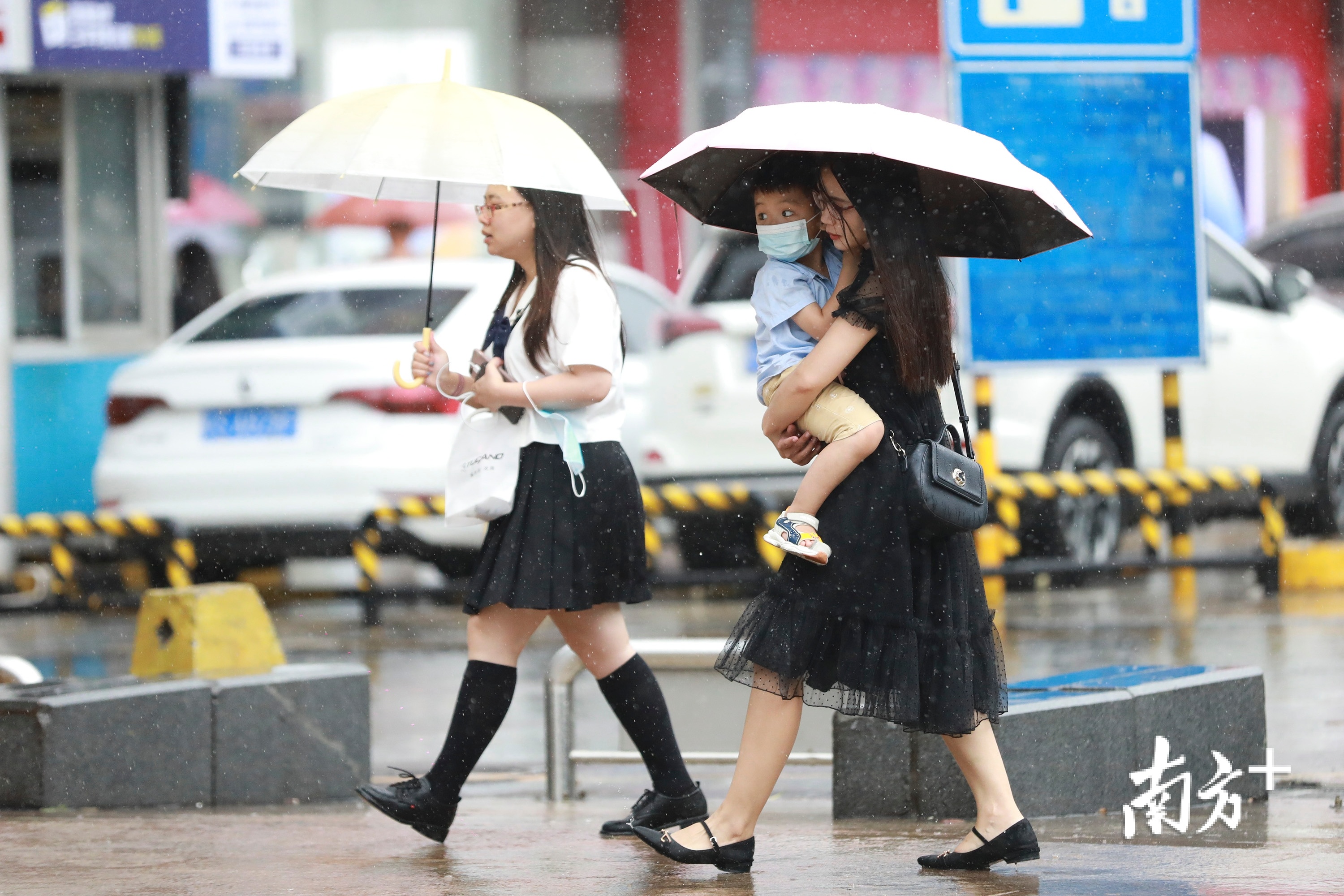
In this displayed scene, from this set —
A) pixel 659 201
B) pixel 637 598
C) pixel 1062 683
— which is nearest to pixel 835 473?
pixel 637 598

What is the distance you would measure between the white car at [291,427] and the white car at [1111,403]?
0.34m

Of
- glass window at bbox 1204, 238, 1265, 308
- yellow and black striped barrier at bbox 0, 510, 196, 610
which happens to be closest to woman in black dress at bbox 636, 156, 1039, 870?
yellow and black striped barrier at bbox 0, 510, 196, 610

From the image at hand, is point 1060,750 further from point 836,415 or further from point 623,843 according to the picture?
point 836,415

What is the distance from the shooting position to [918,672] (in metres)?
4.46

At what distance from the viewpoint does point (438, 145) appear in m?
5.08

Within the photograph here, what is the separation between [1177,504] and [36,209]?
6710mm

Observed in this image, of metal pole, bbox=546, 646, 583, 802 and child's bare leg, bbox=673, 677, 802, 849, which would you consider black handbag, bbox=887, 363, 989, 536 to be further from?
metal pole, bbox=546, 646, 583, 802

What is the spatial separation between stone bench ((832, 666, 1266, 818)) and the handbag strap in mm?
887

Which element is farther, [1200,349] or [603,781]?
[1200,349]

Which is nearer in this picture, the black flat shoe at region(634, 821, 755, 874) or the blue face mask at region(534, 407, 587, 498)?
the black flat shoe at region(634, 821, 755, 874)

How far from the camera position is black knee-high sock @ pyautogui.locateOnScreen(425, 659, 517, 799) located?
200 inches

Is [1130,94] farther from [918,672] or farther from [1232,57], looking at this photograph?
[1232,57]

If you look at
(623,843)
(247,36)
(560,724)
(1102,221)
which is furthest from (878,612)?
(247,36)

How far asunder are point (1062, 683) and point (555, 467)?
1.60 metres
